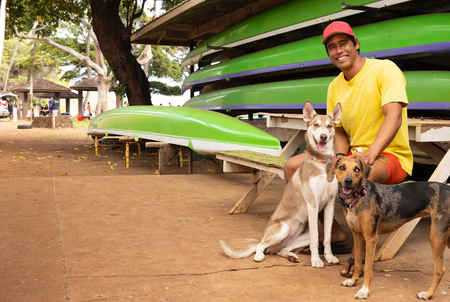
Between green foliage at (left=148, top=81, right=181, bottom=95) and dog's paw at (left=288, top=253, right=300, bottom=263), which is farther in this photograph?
green foliage at (left=148, top=81, right=181, bottom=95)

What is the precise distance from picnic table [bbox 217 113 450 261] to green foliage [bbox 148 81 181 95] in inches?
1354

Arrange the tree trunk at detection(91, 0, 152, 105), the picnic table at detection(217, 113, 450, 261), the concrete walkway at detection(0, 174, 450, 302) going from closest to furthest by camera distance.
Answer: the concrete walkway at detection(0, 174, 450, 302) → the picnic table at detection(217, 113, 450, 261) → the tree trunk at detection(91, 0, 152, 105)

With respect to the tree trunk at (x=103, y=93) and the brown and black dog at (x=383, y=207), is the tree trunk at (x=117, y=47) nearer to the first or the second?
the brown and black dog at (x=383, y=207)

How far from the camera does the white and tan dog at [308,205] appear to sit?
2.94 metres

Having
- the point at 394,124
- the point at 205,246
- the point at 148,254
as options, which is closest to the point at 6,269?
the point at 148,254

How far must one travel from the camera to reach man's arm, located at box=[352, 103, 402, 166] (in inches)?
101

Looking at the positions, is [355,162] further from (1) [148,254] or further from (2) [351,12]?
(2) [351,12]

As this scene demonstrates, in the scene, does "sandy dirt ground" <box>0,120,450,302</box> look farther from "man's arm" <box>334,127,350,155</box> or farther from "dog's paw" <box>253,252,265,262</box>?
"man's arm" <box>334,127,350,155</box>

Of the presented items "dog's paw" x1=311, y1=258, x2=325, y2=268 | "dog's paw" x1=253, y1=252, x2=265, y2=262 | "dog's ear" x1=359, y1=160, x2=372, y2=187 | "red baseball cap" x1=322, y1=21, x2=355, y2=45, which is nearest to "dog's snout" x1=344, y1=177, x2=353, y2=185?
"dog's ear" x1=359, y1=160, x2=372, y2=187

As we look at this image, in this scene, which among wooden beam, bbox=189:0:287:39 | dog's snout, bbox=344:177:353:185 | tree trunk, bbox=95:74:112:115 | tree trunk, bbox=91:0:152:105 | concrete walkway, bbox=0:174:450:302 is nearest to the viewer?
dog's snout, bbox=344:177:353:185

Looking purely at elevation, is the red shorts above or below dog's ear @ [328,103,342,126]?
below

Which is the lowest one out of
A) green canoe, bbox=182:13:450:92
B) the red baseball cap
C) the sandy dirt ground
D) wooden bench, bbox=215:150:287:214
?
the sandy dirt ground

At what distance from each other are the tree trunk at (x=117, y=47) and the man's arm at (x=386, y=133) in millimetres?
10348

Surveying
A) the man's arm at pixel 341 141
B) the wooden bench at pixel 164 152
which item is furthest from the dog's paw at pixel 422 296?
the wooden bench at pixel 164 152
